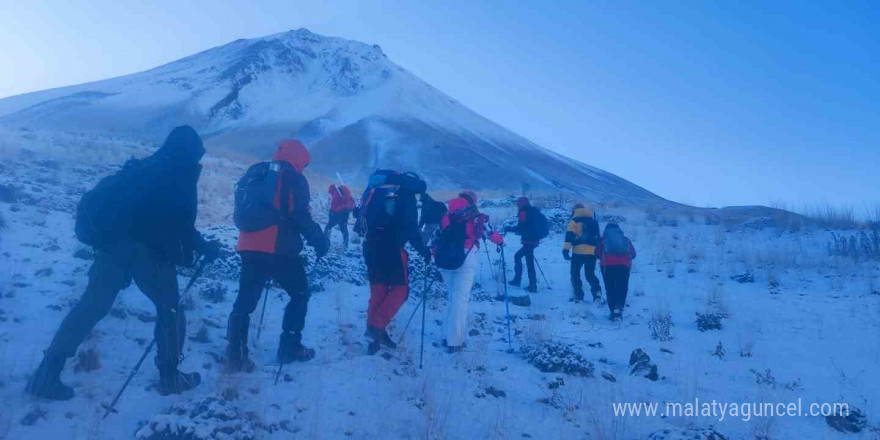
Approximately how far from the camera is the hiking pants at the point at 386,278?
Answer: 6059mm

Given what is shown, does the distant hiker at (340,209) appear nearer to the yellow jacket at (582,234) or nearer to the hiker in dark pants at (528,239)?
the hiker in dark pants at (528,239)

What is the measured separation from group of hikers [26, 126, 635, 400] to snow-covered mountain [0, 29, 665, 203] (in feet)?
150

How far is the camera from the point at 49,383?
407 cm

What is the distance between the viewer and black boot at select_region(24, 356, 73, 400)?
13.3ft

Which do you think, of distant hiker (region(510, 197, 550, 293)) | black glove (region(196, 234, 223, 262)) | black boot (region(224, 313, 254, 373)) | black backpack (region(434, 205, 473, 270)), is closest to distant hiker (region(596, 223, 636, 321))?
distant hiker (region(510, 197, 550, 293))

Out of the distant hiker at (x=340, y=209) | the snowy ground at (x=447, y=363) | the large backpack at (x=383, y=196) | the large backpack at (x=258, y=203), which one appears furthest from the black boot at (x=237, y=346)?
the distant hiker at (x=340, y=209)

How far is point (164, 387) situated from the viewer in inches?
174

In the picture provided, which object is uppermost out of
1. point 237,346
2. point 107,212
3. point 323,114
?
point 323,114

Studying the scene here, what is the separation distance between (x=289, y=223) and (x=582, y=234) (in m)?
6.07

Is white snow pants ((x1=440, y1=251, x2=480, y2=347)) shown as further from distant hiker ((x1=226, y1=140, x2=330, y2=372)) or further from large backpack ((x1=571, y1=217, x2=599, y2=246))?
large backpack ((x1=571, y1=217, x2=599, y2=246))

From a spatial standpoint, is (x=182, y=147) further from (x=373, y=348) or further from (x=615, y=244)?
(x=615, y=244)

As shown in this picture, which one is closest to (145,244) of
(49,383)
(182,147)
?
(182,147)

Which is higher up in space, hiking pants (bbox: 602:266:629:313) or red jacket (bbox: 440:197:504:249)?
red jacket (bbox: 440:197:504:249)

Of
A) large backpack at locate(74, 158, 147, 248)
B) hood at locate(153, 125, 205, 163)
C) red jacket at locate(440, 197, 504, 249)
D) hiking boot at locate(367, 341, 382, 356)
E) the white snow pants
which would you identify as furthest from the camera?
red jacket at locate(440, 197, 504, 249)
